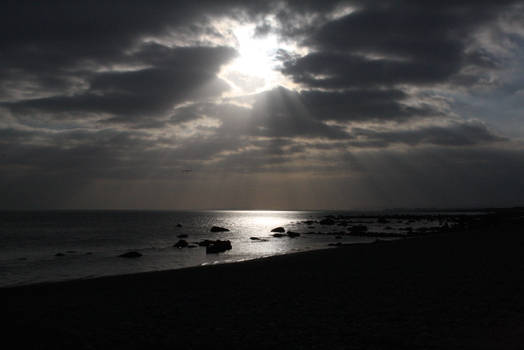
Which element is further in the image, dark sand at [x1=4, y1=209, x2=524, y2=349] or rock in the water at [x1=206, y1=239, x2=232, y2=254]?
rock in the water at [x1=206, y1=239, x2=232, y2=254]

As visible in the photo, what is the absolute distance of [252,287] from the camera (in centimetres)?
1587

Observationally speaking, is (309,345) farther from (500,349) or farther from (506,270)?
(506,270)

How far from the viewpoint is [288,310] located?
37.7 feet

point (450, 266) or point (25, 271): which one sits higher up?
point (450, 266)

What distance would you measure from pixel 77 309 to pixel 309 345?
28.9 ft

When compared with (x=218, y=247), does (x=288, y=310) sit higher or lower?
higher

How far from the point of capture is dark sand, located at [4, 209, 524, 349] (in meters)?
8.64

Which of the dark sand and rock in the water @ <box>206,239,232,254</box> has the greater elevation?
the dark sand

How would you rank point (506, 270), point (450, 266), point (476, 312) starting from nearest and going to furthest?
point (476, 312) → point (506, 270) → point (450, 266)

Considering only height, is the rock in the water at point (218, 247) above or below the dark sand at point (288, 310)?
below

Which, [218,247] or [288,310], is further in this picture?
[218,247]

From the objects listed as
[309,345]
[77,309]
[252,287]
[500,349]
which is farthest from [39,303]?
[500,349]

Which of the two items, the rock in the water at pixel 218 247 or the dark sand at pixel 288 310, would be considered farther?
the rock in the water at pixel 218 247

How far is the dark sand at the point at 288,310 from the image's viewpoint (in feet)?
28.3
